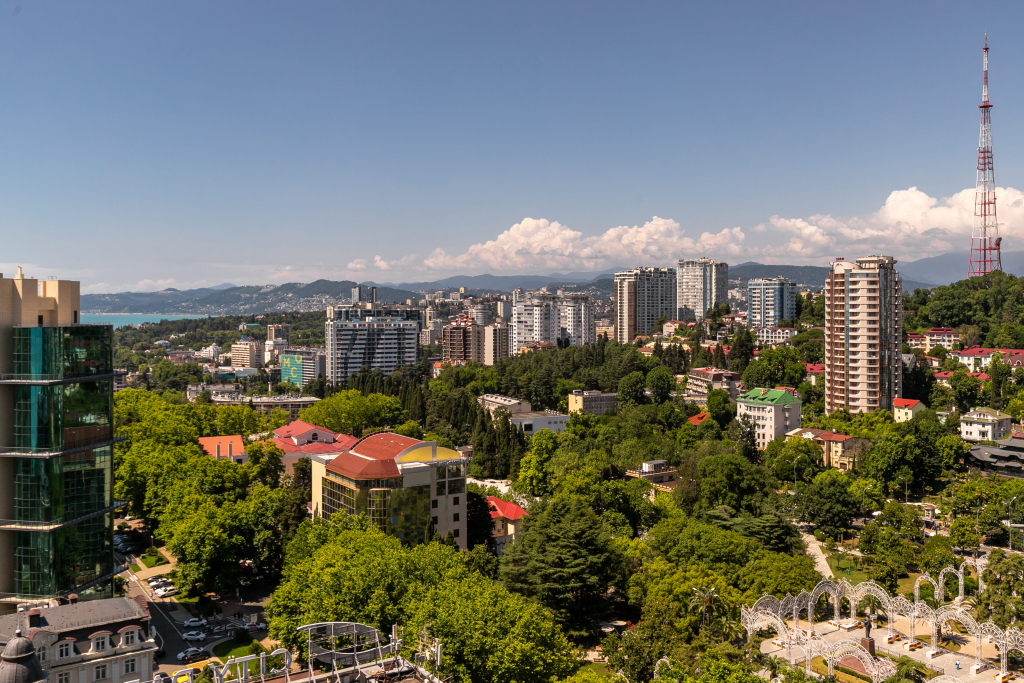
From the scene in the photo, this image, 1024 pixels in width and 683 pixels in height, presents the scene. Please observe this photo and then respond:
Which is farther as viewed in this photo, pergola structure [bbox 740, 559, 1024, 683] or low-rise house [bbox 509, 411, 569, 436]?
low-rise house [bbox 509, 411, 569, 436]

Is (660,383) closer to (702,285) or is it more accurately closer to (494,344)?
(494,344)

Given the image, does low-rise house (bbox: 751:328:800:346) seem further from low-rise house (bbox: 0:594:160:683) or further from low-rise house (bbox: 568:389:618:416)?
low-rise house (bbox: 0:594:160:683)

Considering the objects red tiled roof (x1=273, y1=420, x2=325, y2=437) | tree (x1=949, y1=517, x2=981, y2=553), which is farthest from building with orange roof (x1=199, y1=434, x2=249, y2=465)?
tree (x1=949, y1=517, x2=981, y2=553)

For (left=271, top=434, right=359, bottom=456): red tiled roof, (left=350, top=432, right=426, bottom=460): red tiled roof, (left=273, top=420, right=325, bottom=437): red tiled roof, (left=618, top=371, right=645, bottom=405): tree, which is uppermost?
(left=350, top=432, right=426, bottom=460): red tiled roof

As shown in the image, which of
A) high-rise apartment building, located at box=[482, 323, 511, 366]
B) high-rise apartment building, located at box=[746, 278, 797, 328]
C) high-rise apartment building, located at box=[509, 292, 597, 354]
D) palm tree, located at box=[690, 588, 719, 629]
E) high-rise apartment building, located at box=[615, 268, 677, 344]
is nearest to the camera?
palm tree, located at box=[690, 588, 719, 629]

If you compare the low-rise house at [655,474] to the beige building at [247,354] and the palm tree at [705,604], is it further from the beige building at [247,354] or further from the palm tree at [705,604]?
the beige building at [247,354]

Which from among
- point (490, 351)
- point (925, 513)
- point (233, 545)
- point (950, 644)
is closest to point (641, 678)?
point (950, 644)

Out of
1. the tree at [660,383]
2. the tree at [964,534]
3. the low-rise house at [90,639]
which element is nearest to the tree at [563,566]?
the low-rise house at [90,639]
